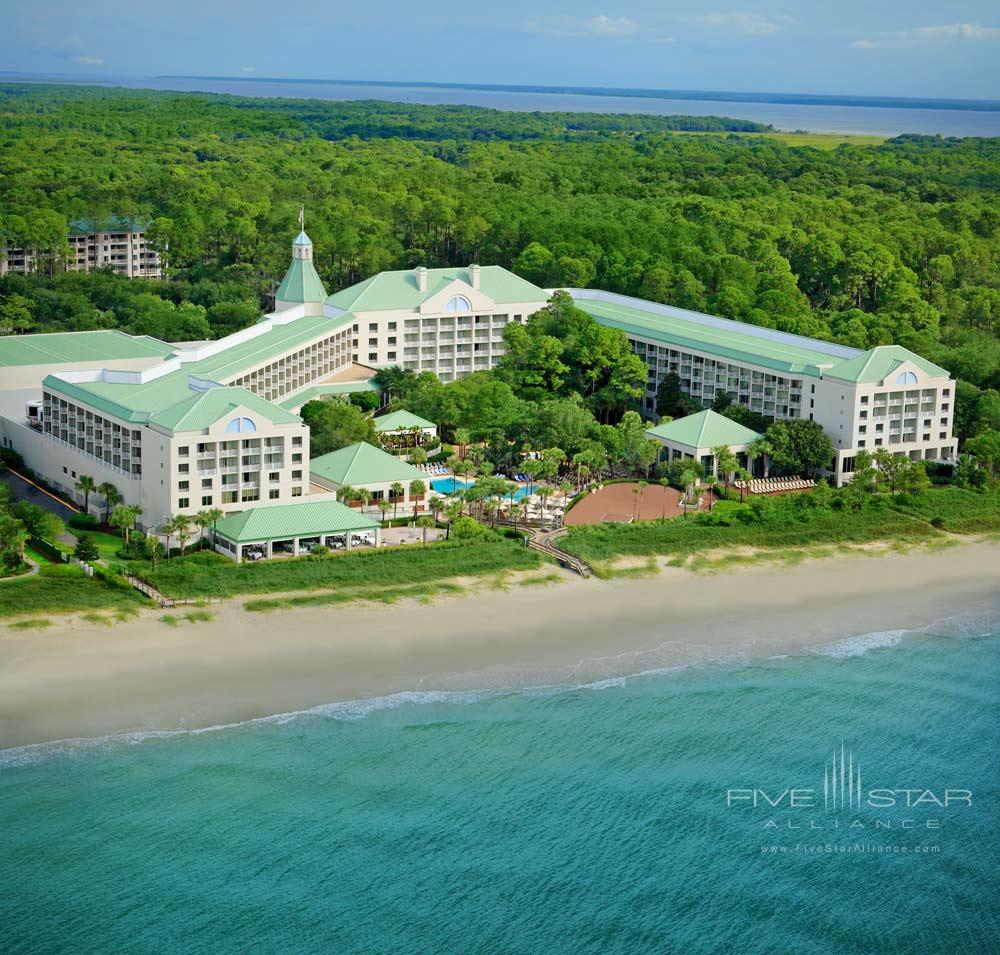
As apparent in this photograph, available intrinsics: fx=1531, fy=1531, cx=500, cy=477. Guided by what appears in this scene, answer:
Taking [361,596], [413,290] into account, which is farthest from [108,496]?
[413,290]

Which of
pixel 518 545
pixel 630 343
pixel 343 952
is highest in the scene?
pixel 630 343

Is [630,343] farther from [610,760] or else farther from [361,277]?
[610,760]

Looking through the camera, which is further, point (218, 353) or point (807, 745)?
point (218, 353)

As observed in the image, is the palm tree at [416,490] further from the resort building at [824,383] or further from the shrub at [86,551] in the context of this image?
the resort building at [824,383]

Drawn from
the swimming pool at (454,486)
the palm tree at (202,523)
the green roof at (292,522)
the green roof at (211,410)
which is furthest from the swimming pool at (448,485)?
the palm tree at (202,523)

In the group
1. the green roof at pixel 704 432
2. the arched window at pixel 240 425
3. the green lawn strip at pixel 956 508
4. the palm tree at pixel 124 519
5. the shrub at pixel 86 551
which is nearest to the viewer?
the shrub at pixel 86 551

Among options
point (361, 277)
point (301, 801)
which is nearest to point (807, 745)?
point (301, 801)

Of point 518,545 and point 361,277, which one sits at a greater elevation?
point 361,277
